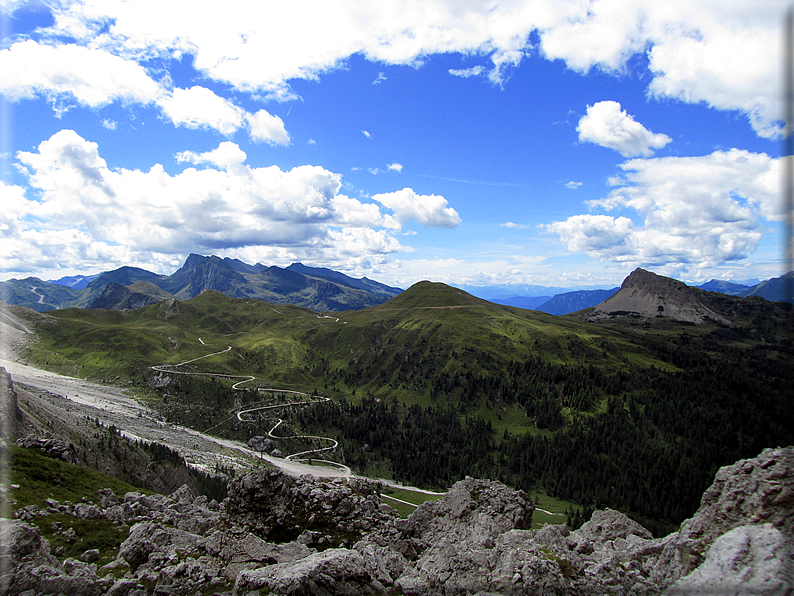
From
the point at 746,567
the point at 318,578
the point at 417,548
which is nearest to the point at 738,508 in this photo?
the point at 746,567

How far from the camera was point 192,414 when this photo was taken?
186 m

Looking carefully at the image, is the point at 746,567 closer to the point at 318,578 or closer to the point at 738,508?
the point at 738,508

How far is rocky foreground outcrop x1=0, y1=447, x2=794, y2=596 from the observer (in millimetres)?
16359

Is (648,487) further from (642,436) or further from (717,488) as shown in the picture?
(717,488)

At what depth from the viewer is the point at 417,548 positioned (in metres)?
34.5

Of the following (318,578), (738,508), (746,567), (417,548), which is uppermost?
(738,508)

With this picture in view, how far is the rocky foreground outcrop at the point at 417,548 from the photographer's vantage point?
16359 mm

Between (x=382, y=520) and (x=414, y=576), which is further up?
(x=414, y=576)

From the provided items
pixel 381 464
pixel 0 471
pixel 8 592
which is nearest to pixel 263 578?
pixel 8 592

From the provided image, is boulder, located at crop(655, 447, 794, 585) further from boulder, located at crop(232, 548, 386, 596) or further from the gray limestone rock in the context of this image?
boulder, located at crop(232, 548, 386, 596)

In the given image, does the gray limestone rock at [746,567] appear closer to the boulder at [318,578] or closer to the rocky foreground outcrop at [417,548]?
the rocky foreground outcrop at [417,548]

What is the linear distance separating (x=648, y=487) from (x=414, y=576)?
17951cm

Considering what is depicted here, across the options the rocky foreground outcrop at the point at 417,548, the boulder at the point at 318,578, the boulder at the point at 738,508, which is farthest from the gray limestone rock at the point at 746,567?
the boulder at the point at 318,578

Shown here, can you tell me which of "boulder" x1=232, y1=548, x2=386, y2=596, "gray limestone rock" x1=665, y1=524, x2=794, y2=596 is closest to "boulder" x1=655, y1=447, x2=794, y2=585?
"gray limestone rock" x1=665, y1=524, x2=794, y2=596
